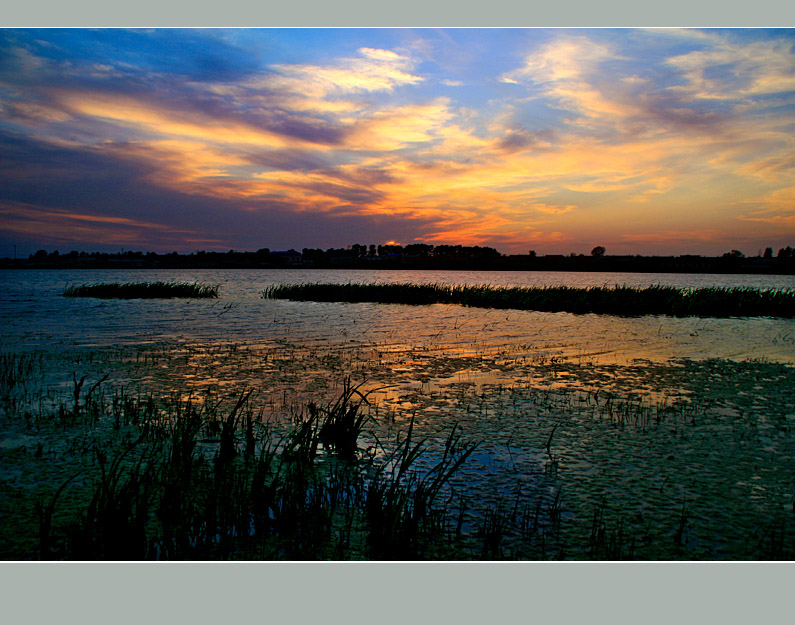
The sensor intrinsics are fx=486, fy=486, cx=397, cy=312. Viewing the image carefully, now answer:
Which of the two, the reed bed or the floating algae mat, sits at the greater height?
the reed bed

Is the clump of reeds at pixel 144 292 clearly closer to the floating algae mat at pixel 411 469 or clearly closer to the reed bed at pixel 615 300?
the reed bed at pixel 615 300

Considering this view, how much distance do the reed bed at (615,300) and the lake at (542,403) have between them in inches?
372

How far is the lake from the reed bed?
31.0 feet

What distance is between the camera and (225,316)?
32.9 metres

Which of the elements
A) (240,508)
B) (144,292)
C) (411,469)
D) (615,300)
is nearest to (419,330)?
(411,469)

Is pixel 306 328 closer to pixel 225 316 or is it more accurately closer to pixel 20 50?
pixel 225 316

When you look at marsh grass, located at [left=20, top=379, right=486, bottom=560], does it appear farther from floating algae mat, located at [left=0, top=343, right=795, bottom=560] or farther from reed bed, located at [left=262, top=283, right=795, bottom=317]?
reed bed, located at [left=262, top=283, right=795, bottom=317]

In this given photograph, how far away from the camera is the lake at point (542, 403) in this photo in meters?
6.47

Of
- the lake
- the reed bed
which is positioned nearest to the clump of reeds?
the reed bed

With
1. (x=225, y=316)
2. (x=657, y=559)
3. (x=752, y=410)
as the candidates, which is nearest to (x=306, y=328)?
(x=225, y=316)

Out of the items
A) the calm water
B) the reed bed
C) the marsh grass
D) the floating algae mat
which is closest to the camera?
the marsh grass

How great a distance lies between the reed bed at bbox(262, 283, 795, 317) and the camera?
123 feet

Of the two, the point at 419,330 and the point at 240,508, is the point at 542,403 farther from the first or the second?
the point at 419,330

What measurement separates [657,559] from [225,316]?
102ft
